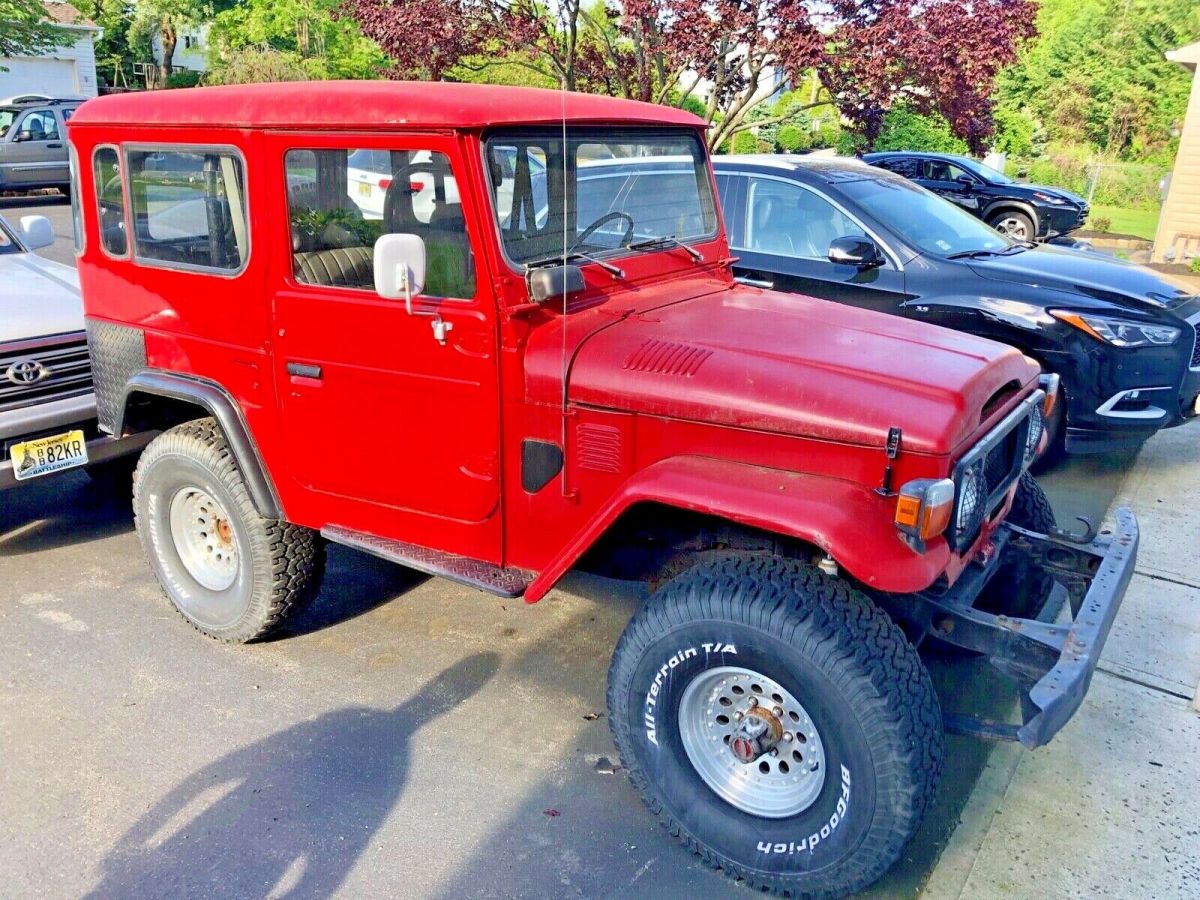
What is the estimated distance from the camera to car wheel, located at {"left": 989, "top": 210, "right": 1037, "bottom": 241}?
15.3 metres

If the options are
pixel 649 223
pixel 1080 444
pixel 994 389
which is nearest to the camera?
pixel 994 389

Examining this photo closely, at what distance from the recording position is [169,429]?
13.8ft

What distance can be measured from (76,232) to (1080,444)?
5132 millimetres

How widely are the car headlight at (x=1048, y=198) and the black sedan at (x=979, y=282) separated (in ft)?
32.0

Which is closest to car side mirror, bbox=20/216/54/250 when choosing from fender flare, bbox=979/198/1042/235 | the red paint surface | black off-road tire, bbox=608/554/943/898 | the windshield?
the red paint surface

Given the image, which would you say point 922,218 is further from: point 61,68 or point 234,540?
point 61,68

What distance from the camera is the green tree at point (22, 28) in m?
22.5

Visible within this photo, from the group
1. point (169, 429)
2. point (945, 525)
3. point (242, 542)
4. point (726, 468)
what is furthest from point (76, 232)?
point (945, 525)

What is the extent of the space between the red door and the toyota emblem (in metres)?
1.83

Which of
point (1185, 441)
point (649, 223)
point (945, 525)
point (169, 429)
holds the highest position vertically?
point (649, 223)

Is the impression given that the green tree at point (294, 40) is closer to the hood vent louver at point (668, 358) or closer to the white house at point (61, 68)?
the white house at point (61, 68)

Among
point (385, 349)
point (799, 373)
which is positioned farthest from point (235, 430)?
point (799, 373)

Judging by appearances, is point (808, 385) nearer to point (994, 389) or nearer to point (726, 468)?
point (726, 468)

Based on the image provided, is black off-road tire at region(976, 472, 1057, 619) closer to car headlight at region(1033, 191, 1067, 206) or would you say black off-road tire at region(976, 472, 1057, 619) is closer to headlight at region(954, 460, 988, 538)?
headlight at region(954, 460, 988, 538)
